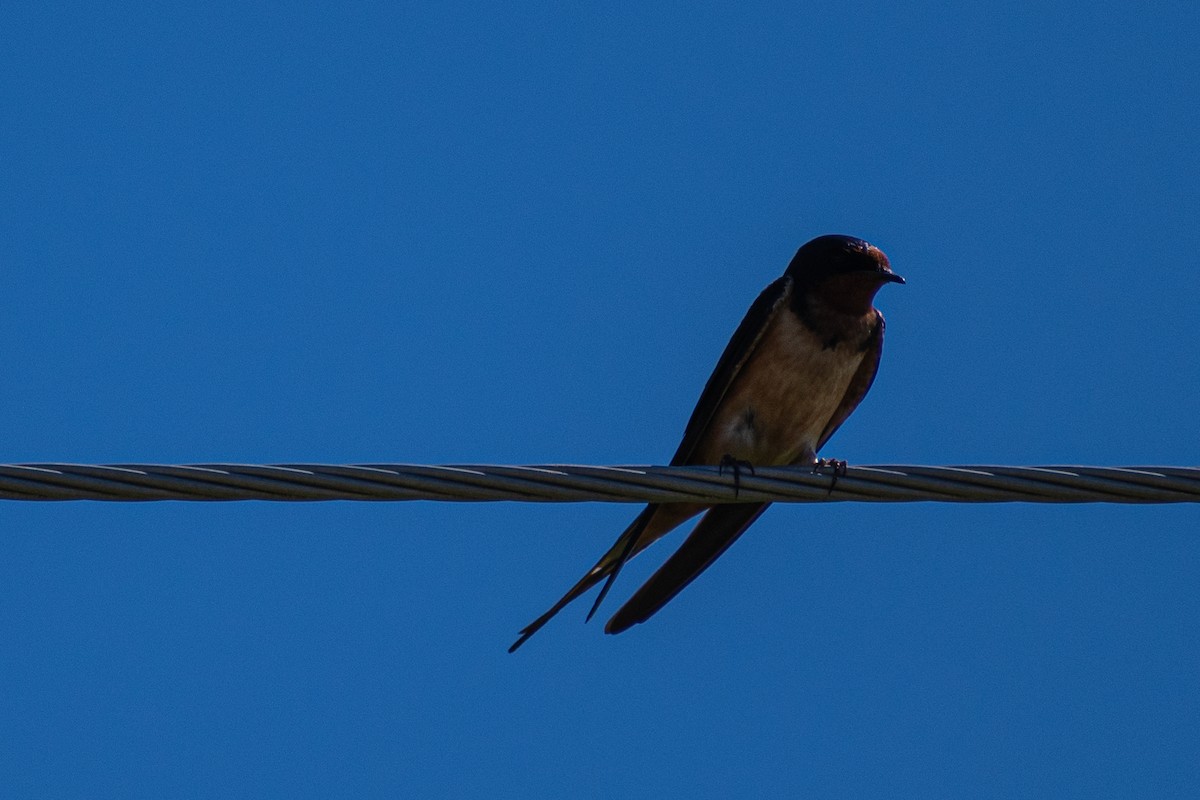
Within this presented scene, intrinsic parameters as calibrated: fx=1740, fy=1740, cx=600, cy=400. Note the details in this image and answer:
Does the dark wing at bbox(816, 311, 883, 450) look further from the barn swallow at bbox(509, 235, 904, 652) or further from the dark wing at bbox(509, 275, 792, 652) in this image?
the dark wing at bbox(509, 275, 792, 652)

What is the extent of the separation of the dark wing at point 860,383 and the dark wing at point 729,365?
0.35 m

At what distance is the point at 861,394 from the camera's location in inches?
227

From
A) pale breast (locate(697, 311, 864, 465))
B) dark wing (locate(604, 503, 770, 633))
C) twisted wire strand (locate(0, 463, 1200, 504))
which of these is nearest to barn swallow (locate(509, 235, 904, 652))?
pale breast (locate(697, 311, 864, 465))

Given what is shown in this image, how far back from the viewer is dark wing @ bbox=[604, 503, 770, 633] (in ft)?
15.7

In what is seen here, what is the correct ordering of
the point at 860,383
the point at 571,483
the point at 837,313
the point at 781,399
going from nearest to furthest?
the point at 571,483, the point at 781,399, the point at 837,313, the point at 860,383

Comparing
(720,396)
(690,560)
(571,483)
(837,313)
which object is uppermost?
(837,313)

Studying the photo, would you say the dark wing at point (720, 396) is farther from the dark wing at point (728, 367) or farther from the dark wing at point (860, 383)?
the dark wing at point (860, 383)

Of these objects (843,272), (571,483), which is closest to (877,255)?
(843,272)

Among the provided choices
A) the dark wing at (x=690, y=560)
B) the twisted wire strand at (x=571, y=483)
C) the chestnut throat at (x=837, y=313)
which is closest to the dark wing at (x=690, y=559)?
the dark wing at (x=690, y=560)

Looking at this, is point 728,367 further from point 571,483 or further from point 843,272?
point 571,483

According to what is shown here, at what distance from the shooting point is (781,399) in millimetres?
5441

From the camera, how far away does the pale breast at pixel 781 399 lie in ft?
17.9

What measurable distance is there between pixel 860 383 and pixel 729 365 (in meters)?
0.52

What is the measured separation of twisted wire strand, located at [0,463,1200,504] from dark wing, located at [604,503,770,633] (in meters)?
1.13
